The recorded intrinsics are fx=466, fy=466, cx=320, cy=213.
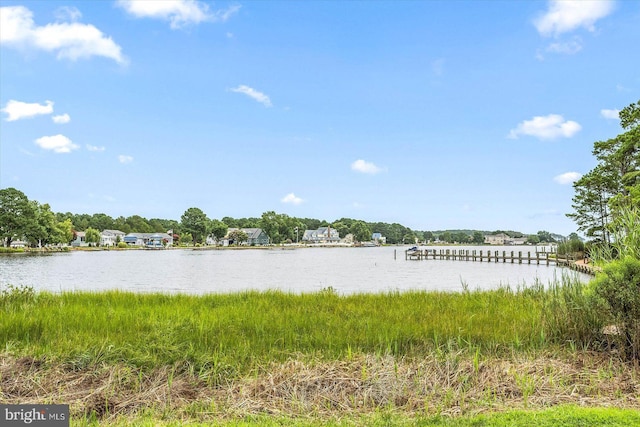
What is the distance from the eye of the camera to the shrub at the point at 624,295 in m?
6.26

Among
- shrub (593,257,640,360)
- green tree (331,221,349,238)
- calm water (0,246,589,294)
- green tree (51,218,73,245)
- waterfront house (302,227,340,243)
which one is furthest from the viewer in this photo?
green tree (331,221,349,238)

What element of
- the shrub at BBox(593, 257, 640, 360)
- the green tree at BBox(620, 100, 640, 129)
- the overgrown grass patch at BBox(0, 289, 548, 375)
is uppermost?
the green tree at BBox(620, 100, 640, 129)

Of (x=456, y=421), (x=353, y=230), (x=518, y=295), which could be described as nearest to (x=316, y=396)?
(x=456, y=421)

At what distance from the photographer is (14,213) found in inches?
2926

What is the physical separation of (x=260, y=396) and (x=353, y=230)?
563 feet

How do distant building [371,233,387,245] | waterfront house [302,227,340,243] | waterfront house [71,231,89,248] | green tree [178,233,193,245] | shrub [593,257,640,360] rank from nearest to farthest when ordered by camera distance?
shrub [593,257,640,360] → waterfront house [71,231,89,248] → green tree [178,233,193,245] → waterfront house [302,227,340,243] → distant building [371,233,387,245]

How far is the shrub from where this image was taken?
6.26 metres

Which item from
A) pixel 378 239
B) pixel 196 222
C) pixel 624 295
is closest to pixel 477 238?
pixel 378 239

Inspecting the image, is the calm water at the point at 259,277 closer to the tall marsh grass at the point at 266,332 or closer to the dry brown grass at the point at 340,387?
the tall marsh grass at the point at 266,332

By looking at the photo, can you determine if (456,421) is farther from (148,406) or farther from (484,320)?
(484,320)

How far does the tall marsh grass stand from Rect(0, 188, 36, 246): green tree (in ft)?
249

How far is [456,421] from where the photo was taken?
4438 mm

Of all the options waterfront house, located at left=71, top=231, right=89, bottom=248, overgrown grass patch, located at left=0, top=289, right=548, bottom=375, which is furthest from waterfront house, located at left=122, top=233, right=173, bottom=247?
overgrown grass patch, located at left=0, top=289, right=548, bottom=375

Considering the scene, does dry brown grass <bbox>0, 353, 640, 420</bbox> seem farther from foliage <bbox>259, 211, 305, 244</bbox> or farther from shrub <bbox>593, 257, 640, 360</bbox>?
foliage <bbox>259, 211, 305, 244</bbox>
